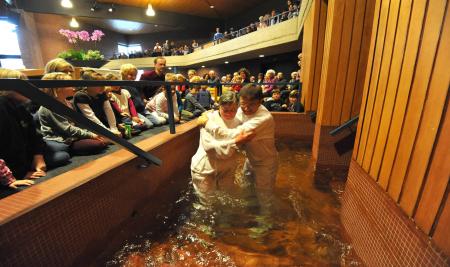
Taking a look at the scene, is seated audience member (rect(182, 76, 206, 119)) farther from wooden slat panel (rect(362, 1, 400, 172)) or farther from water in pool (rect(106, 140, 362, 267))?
wooden slat panel (rect(362, 1, 400, 172))

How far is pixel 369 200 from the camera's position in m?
1.72

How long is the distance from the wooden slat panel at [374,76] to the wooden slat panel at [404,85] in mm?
385

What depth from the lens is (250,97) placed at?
6.47ft

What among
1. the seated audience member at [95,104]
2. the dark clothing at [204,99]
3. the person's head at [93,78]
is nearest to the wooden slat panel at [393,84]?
the seated audience member at [95,104]

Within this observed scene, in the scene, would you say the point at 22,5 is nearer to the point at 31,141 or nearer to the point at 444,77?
the point at 31,141

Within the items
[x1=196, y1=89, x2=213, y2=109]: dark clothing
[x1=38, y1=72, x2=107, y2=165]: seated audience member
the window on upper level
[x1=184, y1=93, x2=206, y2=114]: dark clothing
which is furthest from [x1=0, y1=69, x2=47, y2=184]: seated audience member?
the window on upper level

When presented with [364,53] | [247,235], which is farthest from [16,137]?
[364,53]

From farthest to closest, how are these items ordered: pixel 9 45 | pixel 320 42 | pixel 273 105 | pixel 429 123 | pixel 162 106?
pixel 9 45, pixel 273 105, pixel 320 42, pixel 162 106, pixel 429 123

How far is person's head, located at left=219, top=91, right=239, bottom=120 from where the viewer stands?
1.95 metres

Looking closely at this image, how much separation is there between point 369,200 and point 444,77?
1020 mm

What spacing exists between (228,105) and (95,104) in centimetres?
195

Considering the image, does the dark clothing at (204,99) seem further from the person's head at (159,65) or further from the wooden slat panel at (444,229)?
the wooden slat panel at (444,229)

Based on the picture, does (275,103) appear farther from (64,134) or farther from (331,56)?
(64,134)

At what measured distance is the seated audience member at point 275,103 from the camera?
568 centimetres
